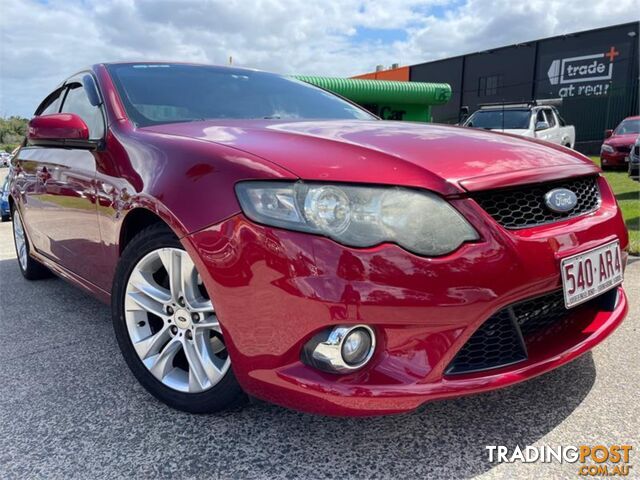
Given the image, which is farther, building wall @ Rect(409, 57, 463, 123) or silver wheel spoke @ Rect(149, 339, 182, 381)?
building wall @ Rect(409, 57, 463, 123)

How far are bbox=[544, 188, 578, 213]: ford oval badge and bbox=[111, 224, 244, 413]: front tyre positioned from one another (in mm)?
1197

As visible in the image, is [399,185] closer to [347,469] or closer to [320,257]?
[320,257]

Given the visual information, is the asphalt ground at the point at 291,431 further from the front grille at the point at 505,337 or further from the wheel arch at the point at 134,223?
the wheel arch at the point at 134,223

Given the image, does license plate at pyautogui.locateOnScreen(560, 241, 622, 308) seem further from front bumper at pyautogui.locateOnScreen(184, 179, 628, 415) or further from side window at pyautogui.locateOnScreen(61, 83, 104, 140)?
side window at pyautogui.locateOnScreen(61, 83, 104, 140)

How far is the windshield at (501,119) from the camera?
35.0ft

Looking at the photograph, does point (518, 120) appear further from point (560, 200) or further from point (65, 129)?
point (65, 129)

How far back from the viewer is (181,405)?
190cm

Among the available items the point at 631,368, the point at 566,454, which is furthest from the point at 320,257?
the point at 631,368

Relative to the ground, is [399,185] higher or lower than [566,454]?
higher

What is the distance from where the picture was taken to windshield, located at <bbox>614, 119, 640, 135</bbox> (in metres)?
12.5

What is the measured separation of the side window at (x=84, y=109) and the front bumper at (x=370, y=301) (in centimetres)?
116

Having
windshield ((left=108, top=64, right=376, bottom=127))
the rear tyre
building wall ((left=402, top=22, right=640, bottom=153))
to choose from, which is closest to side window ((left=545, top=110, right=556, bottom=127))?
building wall ((left=402, top=22, right=640, bottom=153))

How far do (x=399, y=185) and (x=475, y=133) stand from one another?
80 cm

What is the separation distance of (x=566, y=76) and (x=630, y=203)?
59.1 ft
